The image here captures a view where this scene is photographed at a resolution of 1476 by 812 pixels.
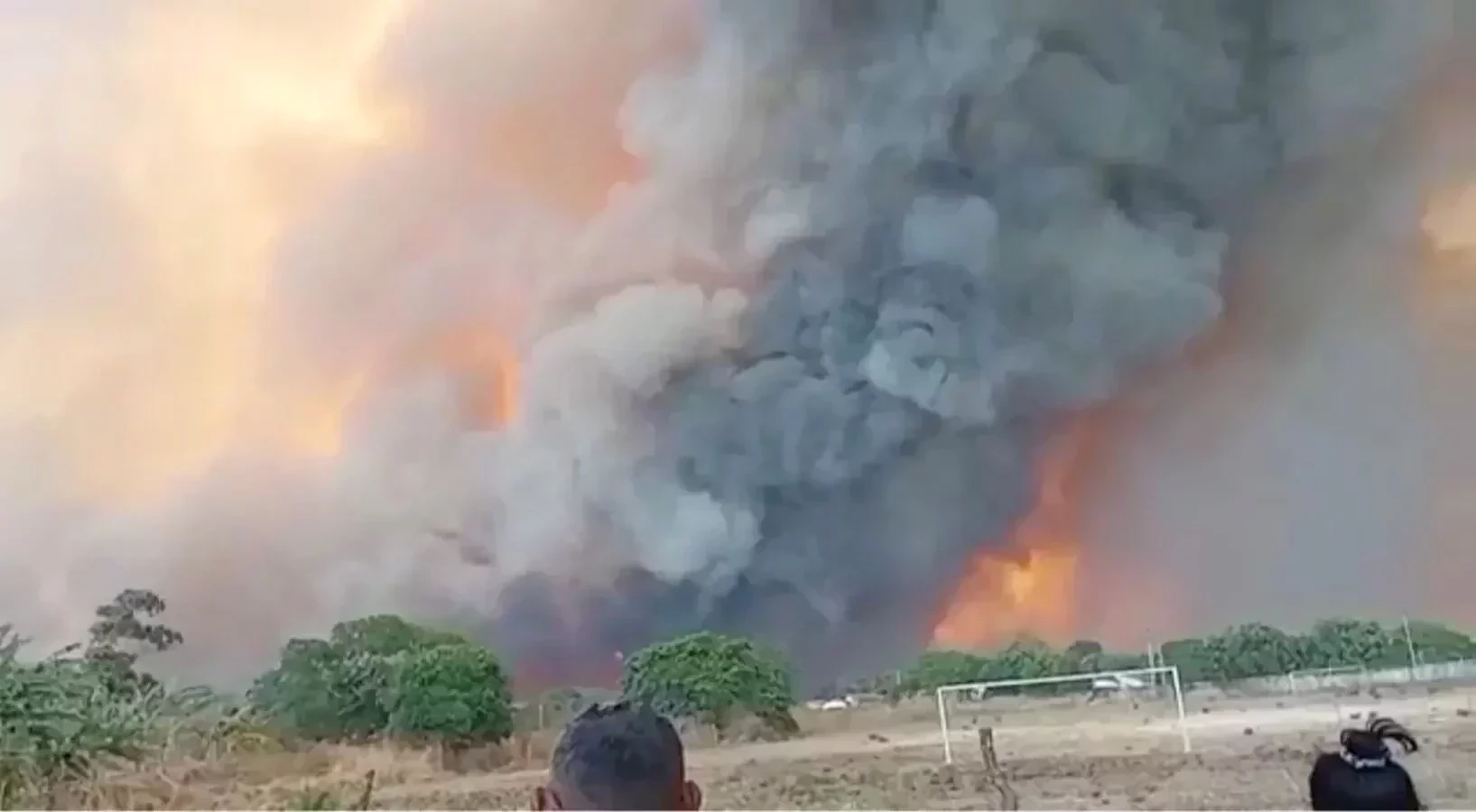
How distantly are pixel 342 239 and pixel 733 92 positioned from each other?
103 centimetres

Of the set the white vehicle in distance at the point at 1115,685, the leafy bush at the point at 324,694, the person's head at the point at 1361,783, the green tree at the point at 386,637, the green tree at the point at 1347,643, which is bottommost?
the person's head at the point at 1361,783

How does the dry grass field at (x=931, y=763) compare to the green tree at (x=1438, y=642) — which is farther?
the green tree at (x=1438, y=642)

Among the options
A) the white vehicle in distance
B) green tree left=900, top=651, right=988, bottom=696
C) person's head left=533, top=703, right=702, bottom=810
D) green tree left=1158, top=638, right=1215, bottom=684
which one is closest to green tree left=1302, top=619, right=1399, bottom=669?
green tree left=1158, top=638, right=1215, bottom=684

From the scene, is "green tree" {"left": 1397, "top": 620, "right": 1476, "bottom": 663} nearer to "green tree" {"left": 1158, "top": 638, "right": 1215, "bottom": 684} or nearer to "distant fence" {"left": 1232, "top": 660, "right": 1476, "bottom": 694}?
"distant fence" {"left": 1232, "top": 660, "right": 1476, "bottom": 694}

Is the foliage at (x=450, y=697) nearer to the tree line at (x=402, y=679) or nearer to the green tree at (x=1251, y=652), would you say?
the tree line at (x=402, y=679)

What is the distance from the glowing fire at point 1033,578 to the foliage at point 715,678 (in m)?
0.38

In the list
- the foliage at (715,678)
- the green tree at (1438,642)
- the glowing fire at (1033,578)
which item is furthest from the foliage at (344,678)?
the green tree at (1438,642)

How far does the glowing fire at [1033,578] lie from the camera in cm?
313

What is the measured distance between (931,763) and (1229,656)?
0.69m

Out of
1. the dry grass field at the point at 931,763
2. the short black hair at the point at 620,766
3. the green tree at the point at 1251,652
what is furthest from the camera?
the green tree at the point at 1251,652

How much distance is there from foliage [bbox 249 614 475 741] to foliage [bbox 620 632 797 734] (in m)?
0.39

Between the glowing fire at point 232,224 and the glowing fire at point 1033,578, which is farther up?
the glowing fire at point 232,224

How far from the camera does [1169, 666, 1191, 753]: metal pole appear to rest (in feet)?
9.82

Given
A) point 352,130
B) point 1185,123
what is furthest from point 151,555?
point 1185,123
